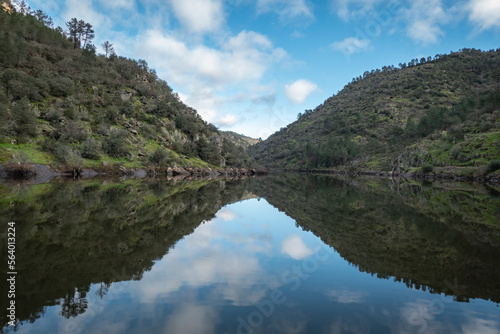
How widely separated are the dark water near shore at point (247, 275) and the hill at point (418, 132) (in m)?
58.7

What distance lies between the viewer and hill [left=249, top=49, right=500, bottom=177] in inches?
2699

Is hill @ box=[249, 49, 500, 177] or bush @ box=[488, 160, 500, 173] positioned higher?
hill @ box=[249, 49, 500, 177]

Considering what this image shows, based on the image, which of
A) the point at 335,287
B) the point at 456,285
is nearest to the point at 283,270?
the point at 335,287

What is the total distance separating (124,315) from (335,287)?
19.2 feet

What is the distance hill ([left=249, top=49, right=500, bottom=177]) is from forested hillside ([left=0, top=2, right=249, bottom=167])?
62073 mm

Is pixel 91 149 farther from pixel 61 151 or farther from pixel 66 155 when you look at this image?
pixel 61 151

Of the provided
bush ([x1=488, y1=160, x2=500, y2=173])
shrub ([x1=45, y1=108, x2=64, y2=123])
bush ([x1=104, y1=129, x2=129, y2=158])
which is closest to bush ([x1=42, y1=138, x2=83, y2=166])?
shrub ([x1=45, y1=108, x2=64, y2=123])

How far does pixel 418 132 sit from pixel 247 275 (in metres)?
123

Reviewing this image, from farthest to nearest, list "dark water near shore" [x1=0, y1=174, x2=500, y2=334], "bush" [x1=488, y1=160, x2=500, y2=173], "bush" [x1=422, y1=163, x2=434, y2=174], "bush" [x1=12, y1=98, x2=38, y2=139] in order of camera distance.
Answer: "bush" [x1=422, y1=163, x2=434, y2=174], "bush" [x1=488, y1=160, x2=500, y2=173], "bush" [x1=12, y1=98, x2=38, y2=139], "dark water near shore" [x1=0, y1=174, x2=500, y2=334]

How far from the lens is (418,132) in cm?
10831

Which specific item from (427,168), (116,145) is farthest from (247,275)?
(427,168)

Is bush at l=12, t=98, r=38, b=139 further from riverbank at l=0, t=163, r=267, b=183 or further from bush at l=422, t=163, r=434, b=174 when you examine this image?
bush at l=422, t=163, r=434, b=174

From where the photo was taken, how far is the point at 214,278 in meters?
8.48

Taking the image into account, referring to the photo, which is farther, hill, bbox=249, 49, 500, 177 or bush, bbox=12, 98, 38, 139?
hill, bbox=249, 49, 500, 177
